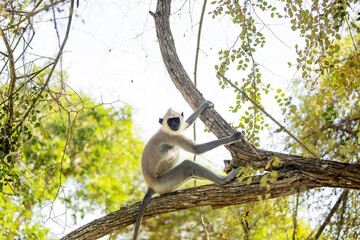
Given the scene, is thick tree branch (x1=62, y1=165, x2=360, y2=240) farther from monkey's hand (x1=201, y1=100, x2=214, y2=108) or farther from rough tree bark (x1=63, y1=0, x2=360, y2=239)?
monkey's hand (x1=201, y1=100, x2=214, y2=108)

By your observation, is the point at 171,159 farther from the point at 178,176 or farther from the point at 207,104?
the point at 207,104

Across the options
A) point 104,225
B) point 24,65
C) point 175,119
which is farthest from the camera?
point 175,119

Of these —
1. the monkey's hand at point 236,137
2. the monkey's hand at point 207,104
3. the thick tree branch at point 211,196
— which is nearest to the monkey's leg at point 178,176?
the thick tree branch at point 211,196

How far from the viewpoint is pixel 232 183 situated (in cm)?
417

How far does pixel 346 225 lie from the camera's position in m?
5.11

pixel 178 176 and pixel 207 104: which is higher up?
pixel 207 104

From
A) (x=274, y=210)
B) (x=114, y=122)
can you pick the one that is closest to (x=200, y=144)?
A: (x=274, y=210)

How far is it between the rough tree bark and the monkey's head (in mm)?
271

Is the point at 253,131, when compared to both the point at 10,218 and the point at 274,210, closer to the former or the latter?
the point at 274,210

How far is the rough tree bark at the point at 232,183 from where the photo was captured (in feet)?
13.1

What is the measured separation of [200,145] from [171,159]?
525mm

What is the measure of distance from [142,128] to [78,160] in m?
2.58

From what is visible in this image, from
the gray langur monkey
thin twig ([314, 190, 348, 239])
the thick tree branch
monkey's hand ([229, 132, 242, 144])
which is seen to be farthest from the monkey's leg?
thin twig ([314, 190, 348, 239])

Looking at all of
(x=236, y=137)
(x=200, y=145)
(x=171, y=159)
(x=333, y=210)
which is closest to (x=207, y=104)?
(x=200, y=145)
